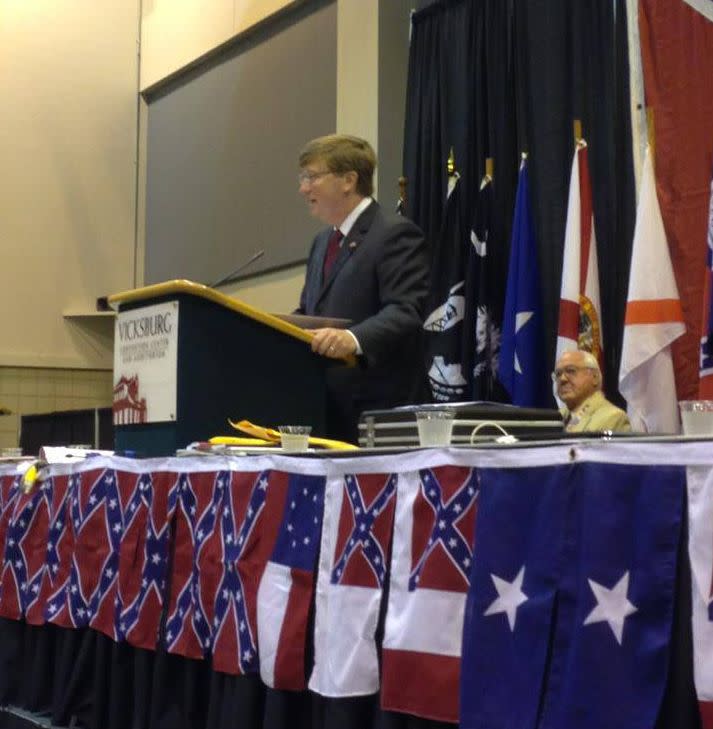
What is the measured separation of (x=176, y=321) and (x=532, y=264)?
2.85m

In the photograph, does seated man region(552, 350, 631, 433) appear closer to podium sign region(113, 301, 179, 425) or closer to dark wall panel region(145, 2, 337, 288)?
podium sign region(113, 301, 179, 425)

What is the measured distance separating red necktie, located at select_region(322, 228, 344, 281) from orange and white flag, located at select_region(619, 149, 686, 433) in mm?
1665

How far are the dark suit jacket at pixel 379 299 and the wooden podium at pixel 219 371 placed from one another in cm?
10

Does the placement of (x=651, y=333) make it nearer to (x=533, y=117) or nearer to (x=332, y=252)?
(x=533, y=117)

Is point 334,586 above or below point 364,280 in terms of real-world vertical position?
below

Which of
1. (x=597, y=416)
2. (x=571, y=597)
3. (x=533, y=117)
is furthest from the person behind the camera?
(x=533, y=117)

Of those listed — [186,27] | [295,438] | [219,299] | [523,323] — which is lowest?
[295,438]

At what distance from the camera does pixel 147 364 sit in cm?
284

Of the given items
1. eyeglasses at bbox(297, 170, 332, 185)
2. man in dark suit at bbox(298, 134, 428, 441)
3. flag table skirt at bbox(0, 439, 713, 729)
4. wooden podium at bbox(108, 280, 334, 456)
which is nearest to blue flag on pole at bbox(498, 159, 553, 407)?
man in dark suit at bbox(298, 134, 428, 441)

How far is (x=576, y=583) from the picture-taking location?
1695 mm

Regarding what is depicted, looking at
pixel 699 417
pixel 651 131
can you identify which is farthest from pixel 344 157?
pixel 651 131

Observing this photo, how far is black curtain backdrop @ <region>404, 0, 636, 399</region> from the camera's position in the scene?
5156 millimetres

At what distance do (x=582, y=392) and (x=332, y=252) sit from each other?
1.67 m

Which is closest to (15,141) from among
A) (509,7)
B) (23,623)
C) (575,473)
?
(509,7)
